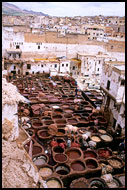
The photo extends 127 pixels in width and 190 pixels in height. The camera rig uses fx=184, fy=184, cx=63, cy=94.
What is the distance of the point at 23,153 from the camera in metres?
5.01

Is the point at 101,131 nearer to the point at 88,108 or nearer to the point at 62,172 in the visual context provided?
the point at 88,108

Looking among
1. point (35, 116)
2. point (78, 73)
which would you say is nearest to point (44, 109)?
point (35, 116)

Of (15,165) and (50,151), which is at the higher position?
(15,165)

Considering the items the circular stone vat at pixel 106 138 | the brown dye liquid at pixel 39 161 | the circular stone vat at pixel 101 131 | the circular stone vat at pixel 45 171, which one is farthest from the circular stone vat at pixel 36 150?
the circular stone vat at pixel 101 131

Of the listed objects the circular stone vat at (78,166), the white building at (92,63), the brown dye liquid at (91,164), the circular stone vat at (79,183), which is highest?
the white building at (92,63)

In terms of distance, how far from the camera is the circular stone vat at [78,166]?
11912mm

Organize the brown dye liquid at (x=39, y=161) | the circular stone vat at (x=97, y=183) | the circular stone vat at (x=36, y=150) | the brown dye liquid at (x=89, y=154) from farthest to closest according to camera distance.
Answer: the brown dye liquid at (x=89, y=154), the circular stone vat at (x=36, y=150), the brown dye liquid at (x=39, y=161), the circular stone vat at (x=97, y=183)

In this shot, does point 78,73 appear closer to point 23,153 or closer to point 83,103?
point 83,103

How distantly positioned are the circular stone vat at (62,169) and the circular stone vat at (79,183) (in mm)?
1045

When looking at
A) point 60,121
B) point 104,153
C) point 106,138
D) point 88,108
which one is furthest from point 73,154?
point 88,108

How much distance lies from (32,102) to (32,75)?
12571mm

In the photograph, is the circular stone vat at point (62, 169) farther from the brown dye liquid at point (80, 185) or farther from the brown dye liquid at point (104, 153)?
the brown dye liquid at point (104, 153)

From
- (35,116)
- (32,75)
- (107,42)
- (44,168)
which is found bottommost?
(44,168)

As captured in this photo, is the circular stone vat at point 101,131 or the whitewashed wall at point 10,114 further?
the circular stone vat at point 101,131
